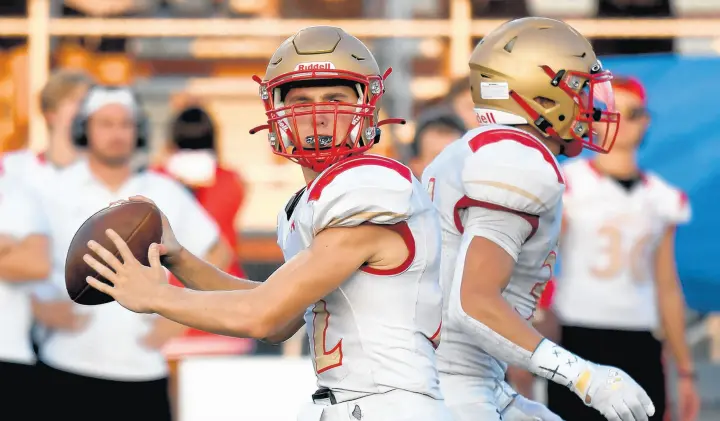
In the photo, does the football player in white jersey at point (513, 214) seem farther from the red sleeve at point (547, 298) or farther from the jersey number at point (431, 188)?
the red sleeve at point (547, 298)

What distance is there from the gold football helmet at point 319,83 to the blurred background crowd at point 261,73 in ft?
7.13

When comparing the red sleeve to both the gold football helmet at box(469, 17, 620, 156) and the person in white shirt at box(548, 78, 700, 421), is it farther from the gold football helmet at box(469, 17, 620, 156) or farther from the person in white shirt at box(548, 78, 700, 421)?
the gold football helmet at box(469, 17, 620, 156)

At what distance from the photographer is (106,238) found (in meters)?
3.29

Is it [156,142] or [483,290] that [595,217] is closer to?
[483,290]

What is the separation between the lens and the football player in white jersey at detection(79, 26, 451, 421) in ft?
10.1

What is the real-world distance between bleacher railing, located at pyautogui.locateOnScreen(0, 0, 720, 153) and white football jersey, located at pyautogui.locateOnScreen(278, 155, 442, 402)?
5160mm

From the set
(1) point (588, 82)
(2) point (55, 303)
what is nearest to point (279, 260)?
(2) point (55, 303)

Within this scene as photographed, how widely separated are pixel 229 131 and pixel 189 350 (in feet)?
11.1

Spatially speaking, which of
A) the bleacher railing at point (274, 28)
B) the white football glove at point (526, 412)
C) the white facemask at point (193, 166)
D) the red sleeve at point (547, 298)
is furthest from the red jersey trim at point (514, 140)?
the bleacher railing at point (274, 28)

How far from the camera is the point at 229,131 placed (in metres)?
9.81

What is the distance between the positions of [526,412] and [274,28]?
4.92 metres

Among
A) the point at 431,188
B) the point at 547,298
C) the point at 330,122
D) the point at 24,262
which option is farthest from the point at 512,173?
the point at 547,298

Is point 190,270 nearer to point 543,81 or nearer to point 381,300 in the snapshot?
point 381,300

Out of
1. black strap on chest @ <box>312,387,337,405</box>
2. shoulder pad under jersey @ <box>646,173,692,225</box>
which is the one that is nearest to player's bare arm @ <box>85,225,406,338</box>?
black strap on chest @ <box>312,387,337,405</box>
